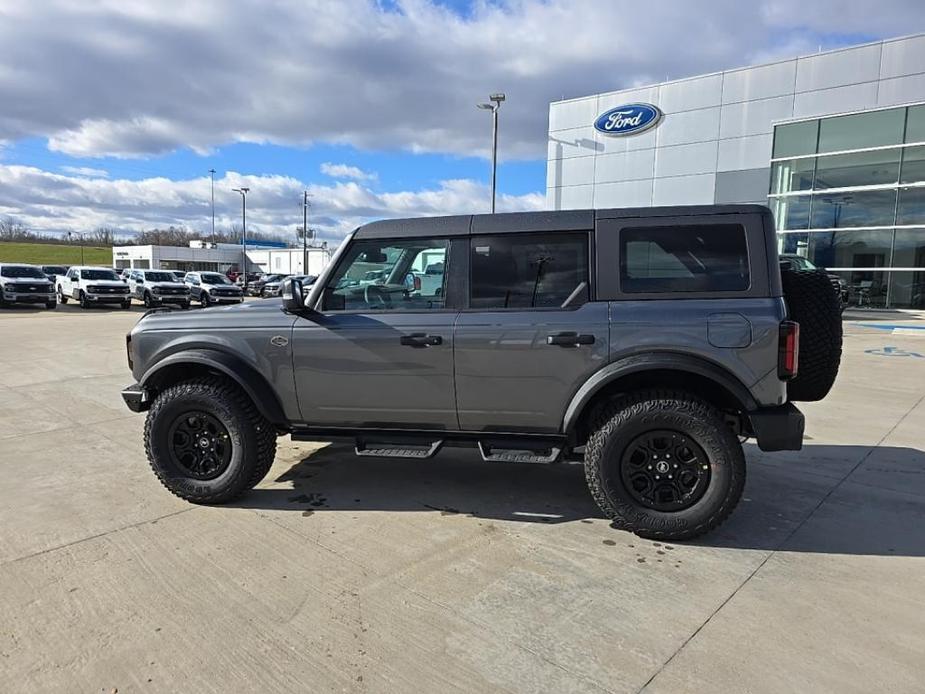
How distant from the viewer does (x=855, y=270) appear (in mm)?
22125

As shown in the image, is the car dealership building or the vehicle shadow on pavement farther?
the car dealership building

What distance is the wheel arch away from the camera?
11.3 feet

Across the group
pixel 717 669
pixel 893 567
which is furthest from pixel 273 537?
pixel 893 567

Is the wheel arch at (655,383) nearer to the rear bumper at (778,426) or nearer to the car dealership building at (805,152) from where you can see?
the rear bumper at (778,426)

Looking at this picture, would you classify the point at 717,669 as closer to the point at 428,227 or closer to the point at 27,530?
the point at 428,227

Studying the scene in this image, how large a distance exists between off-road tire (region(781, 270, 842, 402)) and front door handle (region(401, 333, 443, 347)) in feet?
7.09

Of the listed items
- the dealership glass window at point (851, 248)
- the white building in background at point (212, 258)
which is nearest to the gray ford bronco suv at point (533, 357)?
the dealership glass window at point (851, 248)

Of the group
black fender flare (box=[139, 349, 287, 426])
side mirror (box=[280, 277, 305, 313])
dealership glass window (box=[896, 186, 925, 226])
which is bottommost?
black fender flare (box=[139, 349, 287, 426])

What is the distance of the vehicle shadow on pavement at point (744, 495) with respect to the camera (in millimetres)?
3697

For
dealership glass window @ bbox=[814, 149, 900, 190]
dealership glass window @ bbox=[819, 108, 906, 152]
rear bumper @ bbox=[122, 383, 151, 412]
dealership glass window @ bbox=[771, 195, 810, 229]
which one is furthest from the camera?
dealership glass window @ bbox=[771, 195, 810, 229]

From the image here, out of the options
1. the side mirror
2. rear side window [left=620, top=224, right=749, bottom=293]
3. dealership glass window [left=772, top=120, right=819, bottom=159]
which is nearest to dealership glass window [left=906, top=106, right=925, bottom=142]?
dealership glass window [left=772, top=120, right=819, bottom=159]

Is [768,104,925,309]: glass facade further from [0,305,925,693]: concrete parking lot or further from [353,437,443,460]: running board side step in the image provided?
[353,437,443,460]: running board side step

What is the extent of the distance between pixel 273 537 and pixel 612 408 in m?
2.18

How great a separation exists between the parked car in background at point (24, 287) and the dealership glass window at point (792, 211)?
1142 inches
